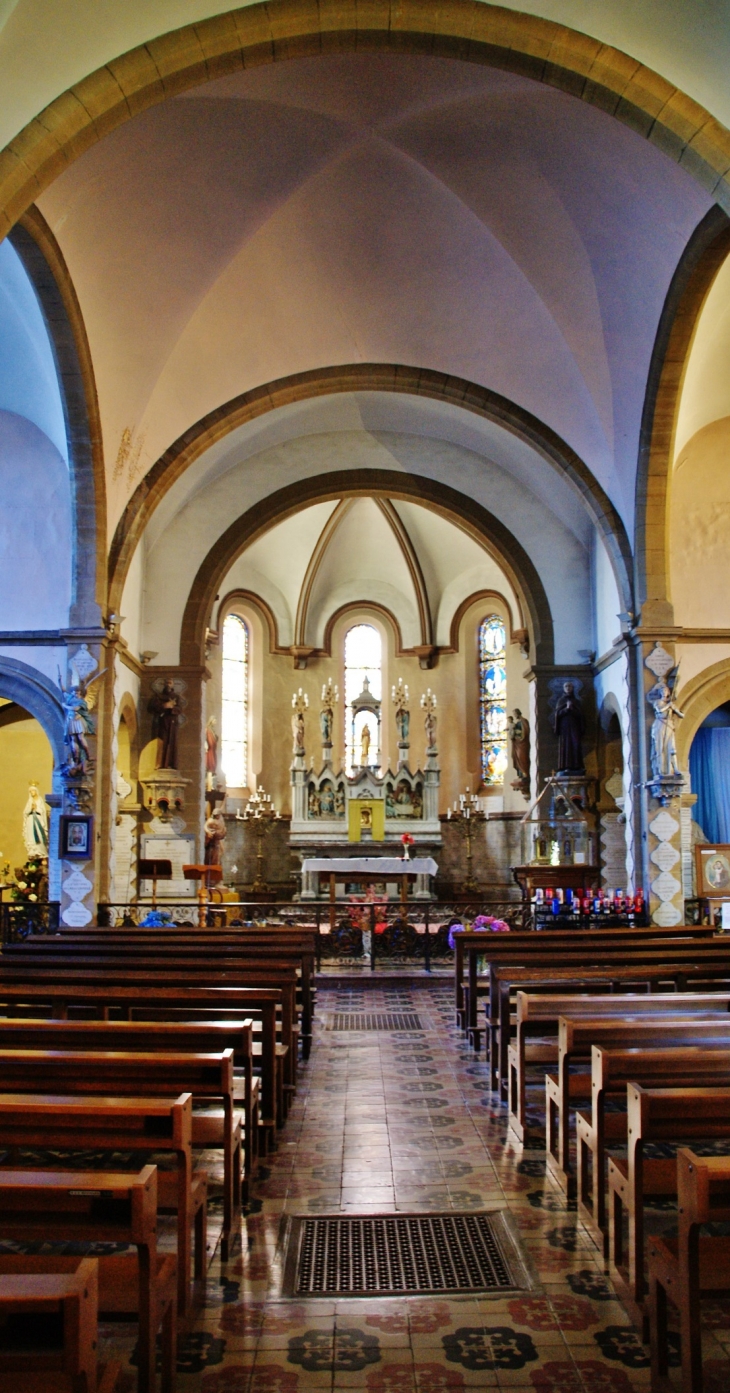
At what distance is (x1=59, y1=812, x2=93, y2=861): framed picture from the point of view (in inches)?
579

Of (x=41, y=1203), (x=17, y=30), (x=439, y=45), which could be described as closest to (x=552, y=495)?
(x=439, y=45)

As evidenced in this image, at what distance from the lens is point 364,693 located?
2484 cm

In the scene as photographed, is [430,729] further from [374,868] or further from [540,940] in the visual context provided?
[540,940]

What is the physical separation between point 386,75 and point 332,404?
789 cm

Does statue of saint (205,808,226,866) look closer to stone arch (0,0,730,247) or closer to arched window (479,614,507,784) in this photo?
arched window (479,614,507,784)

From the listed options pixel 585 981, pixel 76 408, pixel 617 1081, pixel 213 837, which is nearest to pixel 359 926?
pixel 213 837

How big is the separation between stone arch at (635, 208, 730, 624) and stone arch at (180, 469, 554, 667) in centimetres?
405

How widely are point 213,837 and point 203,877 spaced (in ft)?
8.60

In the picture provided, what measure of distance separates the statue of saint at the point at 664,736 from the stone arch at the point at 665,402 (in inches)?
48.8

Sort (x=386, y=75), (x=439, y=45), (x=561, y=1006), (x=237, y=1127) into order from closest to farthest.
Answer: (x=237, y=1127) < (x=561, y=1006) < (x=439, y=45) < (x=386, y=75)

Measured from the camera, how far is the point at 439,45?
9664 mm

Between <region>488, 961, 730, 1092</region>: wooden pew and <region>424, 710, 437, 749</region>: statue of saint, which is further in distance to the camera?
<region>424, 710, 437, 749</region>: statue of saint

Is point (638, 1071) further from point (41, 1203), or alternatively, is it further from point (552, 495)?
point (552, 495)

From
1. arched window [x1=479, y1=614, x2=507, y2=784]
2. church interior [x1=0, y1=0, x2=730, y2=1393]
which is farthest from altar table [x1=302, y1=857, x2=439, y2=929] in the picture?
arched window [x1=479, y1=614, x2=507, y2=784]
